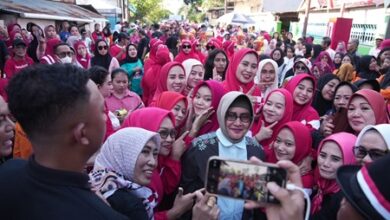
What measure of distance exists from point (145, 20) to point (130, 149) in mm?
50798

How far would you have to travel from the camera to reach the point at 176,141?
2645 mm

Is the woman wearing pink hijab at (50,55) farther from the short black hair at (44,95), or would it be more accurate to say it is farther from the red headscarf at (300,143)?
the short black hair at (44,95)

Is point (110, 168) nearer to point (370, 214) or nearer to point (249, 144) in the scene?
point (249, 144)

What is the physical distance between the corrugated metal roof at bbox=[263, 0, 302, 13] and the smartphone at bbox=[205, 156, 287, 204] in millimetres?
22632

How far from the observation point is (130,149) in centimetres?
194

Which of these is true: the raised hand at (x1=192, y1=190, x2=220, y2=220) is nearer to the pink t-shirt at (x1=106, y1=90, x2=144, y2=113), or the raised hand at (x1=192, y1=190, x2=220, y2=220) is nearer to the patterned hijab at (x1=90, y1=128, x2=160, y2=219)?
the patterned hijab at (x1=90, y1=128, x2=160, y2=219)

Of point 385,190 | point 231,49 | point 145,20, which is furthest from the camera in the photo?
point 145,20

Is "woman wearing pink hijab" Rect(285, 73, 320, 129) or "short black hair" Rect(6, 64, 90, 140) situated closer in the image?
"short black hair" Rect(6, 64, 90, 140)

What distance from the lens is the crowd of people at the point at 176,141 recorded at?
1.11 metres

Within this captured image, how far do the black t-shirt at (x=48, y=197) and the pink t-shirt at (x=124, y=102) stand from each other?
3.00 meters

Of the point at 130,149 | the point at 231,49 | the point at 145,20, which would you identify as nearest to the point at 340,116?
the point at 130,149

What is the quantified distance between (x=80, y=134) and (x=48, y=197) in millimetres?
220

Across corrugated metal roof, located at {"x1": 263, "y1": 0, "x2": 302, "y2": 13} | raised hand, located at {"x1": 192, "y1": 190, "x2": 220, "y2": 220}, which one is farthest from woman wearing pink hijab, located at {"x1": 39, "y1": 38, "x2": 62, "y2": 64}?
corrugated metal roof, located at {"x1": 263, "y1": 0, "x2": 302, "y2": 13}

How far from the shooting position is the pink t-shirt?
13.7 ft
